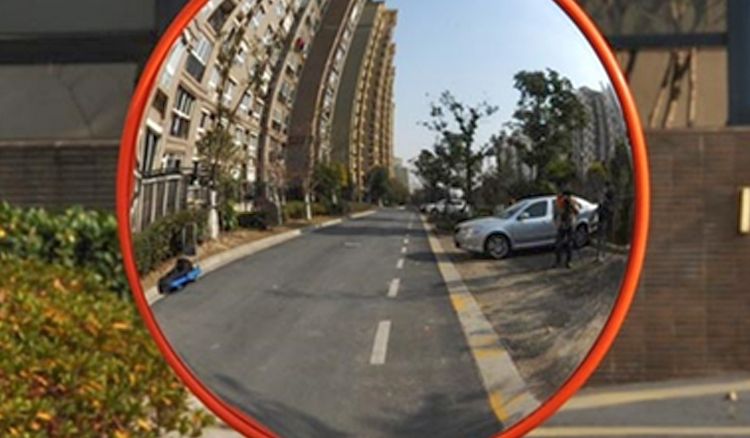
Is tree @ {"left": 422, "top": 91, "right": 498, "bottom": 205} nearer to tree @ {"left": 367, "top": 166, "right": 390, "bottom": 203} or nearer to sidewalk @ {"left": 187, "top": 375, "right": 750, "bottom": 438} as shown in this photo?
tree @ {"left": 367, "top": 166, "right": 390, "bottom": 203}

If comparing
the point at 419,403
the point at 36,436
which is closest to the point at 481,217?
the point at 419,403

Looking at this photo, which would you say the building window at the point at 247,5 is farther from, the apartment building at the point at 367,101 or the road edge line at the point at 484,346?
the road edge line at the point at 484,346

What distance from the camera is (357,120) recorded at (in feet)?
3.93

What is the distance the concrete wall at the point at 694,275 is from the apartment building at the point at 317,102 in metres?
2.04

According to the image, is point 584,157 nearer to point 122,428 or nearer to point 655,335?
point 122,428

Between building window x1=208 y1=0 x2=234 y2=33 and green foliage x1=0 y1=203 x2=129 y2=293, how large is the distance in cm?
177

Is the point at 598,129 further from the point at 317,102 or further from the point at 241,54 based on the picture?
the point at 241,54

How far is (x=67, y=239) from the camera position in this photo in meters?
2.99

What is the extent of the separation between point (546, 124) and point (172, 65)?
1.81ft

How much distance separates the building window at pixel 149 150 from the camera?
1112mm

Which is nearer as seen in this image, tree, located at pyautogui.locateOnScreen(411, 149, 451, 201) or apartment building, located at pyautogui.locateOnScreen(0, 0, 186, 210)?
tree, located at pyautogui.locateOnScreen(411, 149, 451, 201)

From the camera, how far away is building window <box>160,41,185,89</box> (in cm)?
110

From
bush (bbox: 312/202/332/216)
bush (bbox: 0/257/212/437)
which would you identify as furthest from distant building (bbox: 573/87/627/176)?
bush (bbox: 0/257/212/437)

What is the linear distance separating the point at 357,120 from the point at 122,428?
1519mm
